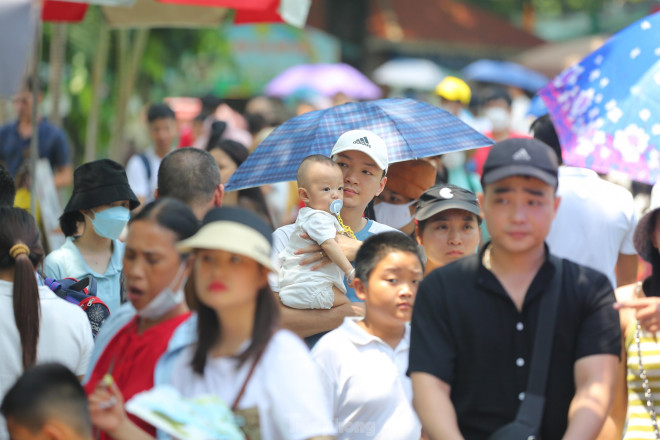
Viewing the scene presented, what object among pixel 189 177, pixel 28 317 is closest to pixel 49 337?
pixel 28 317

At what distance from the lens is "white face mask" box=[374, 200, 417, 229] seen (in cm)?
680

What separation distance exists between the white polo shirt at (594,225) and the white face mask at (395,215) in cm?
92

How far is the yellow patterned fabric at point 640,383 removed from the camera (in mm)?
4086

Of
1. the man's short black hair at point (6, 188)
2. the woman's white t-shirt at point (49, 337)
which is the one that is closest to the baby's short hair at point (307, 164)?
the woman's white t-shirt at point (49, 337)

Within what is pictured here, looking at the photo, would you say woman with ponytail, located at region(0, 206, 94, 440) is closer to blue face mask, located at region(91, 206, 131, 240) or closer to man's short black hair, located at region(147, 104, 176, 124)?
blue face mask, located at region(91, 206, 131, 240)

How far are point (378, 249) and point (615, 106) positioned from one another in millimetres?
2173

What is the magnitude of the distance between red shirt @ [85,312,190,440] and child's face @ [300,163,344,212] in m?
1.60

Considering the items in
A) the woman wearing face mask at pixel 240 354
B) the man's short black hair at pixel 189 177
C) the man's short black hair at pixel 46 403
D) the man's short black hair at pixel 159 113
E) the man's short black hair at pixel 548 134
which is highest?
the man's short black hair at pixel 548 134

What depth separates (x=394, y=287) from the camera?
4668 millimetres

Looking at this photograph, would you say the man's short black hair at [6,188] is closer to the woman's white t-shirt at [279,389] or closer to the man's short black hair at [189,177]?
the man's short black hair at [189,177]

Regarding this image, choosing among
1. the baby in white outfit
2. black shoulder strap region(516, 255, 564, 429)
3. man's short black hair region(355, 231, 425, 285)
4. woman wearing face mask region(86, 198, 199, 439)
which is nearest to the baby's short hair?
the baby in white outfit

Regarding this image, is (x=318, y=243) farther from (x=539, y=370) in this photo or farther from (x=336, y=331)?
(x=539, y=370)

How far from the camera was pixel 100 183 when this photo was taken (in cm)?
603

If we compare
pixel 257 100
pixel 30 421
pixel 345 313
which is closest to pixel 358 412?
pixel 345 313
